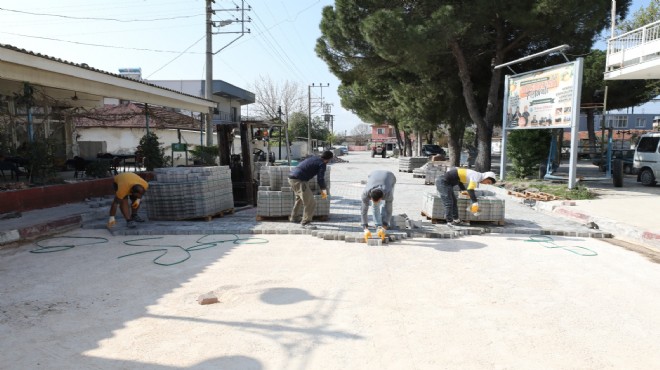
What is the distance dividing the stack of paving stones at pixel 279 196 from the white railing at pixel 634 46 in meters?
11.5

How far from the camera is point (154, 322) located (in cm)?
410

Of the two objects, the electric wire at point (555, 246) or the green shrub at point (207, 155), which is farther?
the green shrub at point (207, 155)

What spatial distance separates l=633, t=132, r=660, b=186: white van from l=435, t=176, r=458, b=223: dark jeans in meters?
11.6

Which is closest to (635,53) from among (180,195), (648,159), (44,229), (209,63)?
(648,159)

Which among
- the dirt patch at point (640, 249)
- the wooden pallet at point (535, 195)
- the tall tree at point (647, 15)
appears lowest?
the dirt patch at point (640, 249)

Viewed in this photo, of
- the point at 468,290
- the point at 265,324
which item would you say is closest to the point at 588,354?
the point at 468,290

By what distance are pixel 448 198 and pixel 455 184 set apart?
12.7 inches

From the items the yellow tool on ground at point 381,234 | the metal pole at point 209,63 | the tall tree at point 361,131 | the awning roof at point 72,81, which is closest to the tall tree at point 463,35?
the metal pole at point 209,63

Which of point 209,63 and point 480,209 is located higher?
point 209,63

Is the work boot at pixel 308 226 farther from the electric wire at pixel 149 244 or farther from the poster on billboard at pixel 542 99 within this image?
the poster on billboard at pixel 542 99

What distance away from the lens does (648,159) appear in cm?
1579

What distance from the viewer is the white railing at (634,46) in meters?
13.1

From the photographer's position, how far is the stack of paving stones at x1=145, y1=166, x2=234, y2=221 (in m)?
8.97

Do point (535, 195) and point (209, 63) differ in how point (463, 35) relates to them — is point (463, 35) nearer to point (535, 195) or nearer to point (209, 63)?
point (535, 195)
